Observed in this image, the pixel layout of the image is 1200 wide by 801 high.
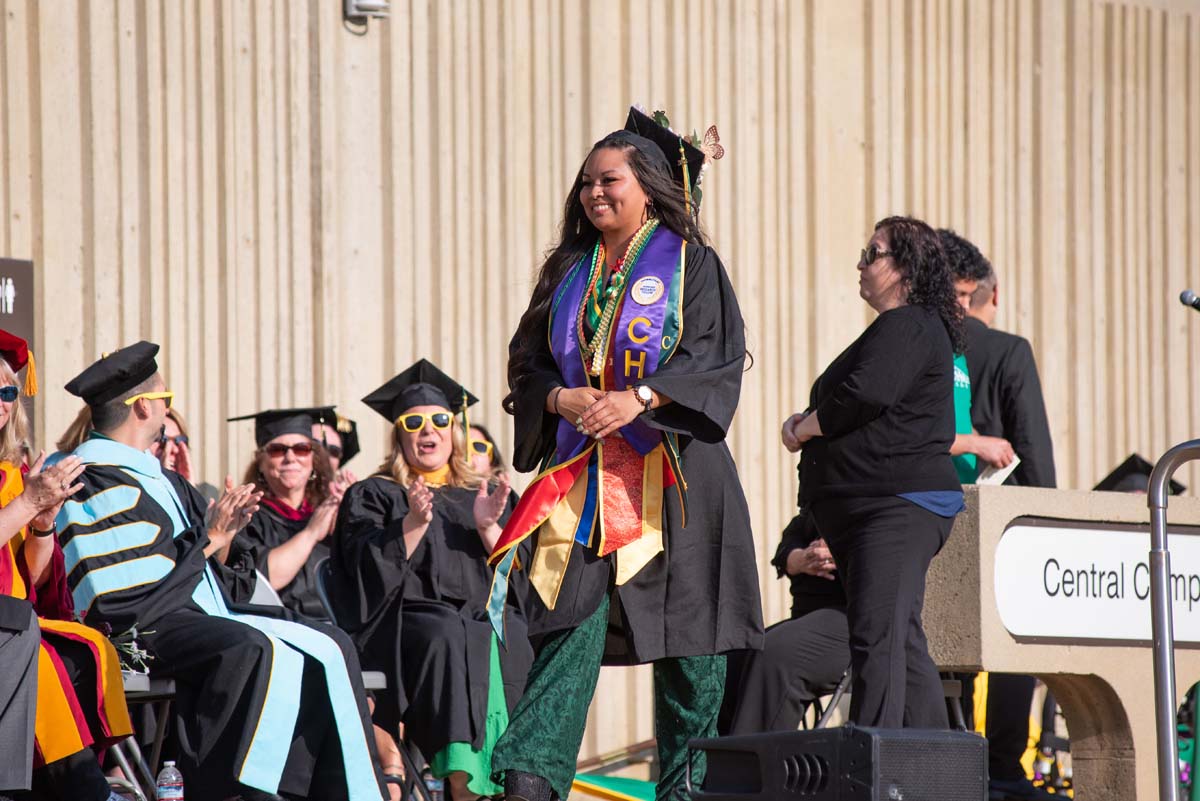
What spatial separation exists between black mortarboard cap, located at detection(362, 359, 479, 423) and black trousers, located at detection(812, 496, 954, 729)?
223cm

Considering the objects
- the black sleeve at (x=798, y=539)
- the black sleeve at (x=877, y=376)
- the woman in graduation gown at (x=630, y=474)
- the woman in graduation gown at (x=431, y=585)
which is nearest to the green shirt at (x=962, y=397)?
the black sleeve at (x=798, y=539)

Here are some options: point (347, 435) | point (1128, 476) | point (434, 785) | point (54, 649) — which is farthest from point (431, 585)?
point (1128, 476)

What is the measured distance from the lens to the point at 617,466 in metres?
4.04

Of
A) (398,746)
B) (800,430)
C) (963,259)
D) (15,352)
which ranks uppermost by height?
(963,259)

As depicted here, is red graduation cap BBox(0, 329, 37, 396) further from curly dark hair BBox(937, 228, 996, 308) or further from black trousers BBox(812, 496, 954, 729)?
curly dark hair BBox(937, 228, 996, 308)

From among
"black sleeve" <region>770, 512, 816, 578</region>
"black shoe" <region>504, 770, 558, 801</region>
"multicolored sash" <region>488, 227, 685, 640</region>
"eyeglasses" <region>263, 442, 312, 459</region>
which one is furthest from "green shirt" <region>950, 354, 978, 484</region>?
"black shoe" <region>504, 770, 558, 801</region>

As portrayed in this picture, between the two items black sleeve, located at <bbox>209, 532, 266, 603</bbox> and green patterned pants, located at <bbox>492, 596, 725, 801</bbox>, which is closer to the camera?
green patterned pants, located at <bbox>492, 596, 725, 801</bbox>

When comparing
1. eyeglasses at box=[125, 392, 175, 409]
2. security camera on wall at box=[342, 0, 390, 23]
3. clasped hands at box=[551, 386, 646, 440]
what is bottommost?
clasped hands at box=[551, 386, 646, 440]

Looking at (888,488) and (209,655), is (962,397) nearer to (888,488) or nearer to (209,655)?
(888,488)

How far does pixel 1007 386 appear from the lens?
6.35m

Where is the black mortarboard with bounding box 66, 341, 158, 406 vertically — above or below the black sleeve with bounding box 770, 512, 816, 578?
above

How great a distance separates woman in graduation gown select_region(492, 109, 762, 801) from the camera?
3.88 metres

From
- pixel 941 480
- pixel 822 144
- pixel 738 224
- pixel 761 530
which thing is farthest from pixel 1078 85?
pixel 941 480

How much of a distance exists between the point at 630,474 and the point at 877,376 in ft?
3.70
